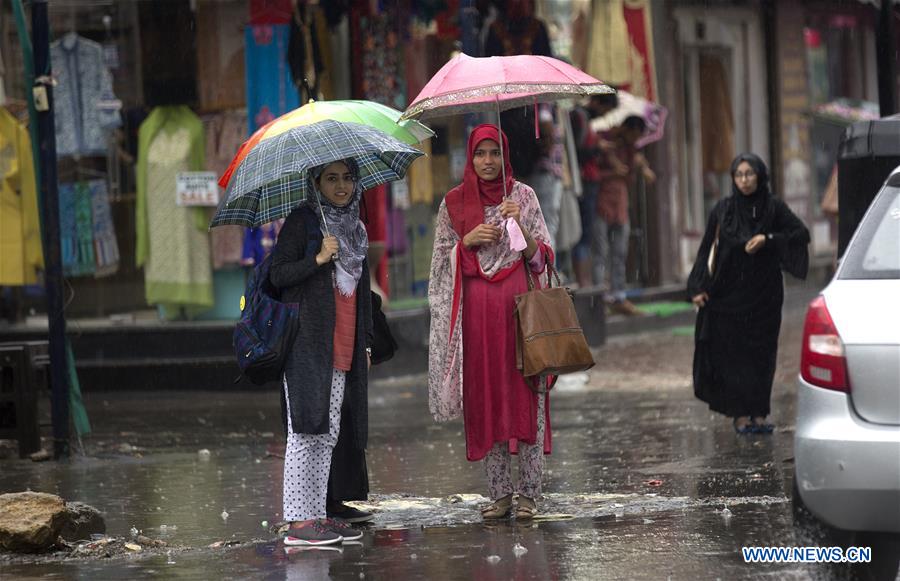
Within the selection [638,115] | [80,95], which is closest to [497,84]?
[80,95]

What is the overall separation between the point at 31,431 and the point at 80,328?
13.2 feet

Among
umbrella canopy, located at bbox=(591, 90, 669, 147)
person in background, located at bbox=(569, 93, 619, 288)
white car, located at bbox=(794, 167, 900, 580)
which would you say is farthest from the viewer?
umbrella canopy, located at bbox=(591, 90, 669, 147)

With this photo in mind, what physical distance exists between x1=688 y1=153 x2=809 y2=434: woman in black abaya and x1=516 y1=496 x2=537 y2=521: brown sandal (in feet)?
10.3

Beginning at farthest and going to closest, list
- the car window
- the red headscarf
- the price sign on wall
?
the price sign on wall
the red headscarf
the car window

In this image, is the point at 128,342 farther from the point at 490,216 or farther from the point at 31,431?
the point at 490,216

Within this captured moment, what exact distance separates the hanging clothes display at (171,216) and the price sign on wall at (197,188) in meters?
0.09

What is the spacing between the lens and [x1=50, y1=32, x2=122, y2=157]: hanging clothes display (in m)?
14.6

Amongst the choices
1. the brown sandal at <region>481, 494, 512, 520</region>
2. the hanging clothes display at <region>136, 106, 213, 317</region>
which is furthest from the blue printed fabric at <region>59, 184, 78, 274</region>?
the brown sandal at <region>481, 494, 512, 520</region>

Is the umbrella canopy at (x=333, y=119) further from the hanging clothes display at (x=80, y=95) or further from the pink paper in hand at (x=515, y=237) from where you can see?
the hanging clothes display at (x=80, y=95)

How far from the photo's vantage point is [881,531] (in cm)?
596

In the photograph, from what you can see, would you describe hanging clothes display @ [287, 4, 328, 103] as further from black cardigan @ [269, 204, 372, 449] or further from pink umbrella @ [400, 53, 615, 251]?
black cardigan @ [269, 204, 372, 449]

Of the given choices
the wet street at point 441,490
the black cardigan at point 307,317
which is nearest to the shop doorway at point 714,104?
the wet street at point 441,490

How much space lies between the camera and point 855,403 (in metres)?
6.03

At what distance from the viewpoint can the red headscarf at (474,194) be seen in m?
8.33
